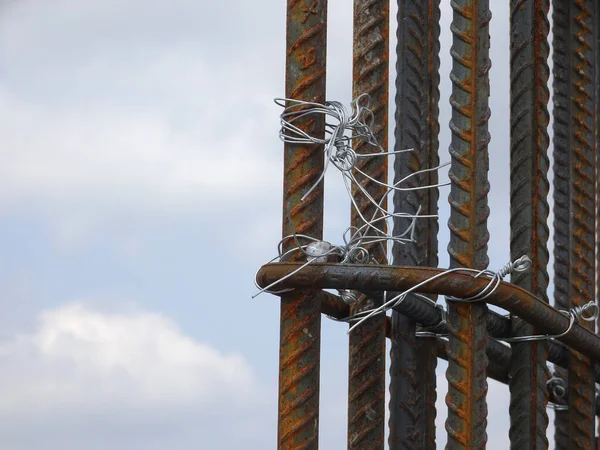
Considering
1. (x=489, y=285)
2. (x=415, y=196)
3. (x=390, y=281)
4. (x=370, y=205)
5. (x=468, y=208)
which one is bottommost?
(x=390, y=281)

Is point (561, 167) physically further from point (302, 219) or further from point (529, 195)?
point (302, 219)

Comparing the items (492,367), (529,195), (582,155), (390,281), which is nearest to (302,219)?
(390,281)

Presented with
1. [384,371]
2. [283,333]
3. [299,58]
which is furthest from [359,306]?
[299,58]

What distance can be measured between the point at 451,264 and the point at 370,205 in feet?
2.09

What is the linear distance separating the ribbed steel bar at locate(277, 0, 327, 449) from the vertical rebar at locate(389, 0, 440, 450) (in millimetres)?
1142

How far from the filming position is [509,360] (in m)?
8.84

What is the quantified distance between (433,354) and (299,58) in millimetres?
1970

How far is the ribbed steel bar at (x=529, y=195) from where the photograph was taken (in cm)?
829

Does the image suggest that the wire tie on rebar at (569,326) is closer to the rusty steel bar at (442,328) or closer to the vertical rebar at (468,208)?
the rusty steel bar at (442,328)

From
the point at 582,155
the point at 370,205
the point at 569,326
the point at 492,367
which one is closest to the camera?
the point at 370,205

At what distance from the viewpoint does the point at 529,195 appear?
27.6 feet

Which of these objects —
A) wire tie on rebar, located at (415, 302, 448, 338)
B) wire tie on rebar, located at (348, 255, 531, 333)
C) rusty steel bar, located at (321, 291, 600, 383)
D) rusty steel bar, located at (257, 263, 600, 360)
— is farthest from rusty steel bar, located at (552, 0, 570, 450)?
wire tie on rebar, located at (348, 255, 531, 333)

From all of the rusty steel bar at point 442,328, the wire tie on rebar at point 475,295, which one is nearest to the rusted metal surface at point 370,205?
the rusty steel bar at point 442,328

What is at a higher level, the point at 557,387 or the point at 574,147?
the point at 574,147
